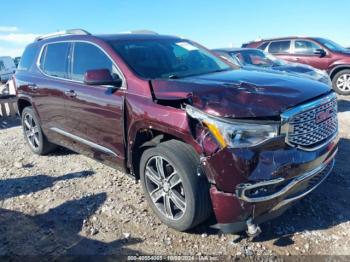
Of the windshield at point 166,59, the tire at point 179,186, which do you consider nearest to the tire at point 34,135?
the windshield at point 166,59

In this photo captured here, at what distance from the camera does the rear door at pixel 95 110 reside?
3980 mm

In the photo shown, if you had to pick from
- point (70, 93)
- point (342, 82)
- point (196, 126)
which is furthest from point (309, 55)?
point (196, 126)

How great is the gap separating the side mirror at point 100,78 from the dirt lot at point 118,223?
1.41 m

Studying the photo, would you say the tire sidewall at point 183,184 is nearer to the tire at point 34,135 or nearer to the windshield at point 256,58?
the tire at point 34,135

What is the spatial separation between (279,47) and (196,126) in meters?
10.2

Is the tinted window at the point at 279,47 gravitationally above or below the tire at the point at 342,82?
above

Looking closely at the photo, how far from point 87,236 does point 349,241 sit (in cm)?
247

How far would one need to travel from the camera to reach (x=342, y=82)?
11227 mm

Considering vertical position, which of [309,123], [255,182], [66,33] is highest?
[66,33]

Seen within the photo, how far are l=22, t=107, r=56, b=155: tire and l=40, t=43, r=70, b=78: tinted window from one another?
3.03ft

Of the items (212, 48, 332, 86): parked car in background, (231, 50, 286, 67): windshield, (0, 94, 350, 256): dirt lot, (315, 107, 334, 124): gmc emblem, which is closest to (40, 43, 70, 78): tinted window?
(0, 94, 350, 256): dirt lot

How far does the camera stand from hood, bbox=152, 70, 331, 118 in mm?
2971

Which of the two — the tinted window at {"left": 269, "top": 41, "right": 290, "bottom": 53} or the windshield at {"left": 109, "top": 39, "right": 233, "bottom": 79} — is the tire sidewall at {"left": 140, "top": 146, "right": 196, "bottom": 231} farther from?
the tinted window at {"left": 269, "top": 41, "right": 290, "bottom": 53}

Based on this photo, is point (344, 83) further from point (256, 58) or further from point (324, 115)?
point (324, 115)
